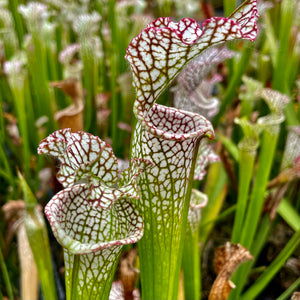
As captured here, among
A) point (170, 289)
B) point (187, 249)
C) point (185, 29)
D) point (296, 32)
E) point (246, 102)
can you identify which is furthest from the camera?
point (296, 32)

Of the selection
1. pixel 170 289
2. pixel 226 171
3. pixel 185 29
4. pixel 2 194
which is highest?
pixel 185 29

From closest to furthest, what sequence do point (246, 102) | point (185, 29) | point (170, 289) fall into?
point (185, 29)
point (170, 289)
point (246, 102)

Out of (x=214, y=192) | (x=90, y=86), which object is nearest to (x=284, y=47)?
(x=214, y=192)

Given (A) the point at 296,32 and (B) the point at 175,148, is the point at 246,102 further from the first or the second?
(B) the point at 175,148

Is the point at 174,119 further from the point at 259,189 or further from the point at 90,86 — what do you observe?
the point at 90,86

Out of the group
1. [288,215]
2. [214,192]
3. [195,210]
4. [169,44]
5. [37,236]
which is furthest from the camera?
[214,192]

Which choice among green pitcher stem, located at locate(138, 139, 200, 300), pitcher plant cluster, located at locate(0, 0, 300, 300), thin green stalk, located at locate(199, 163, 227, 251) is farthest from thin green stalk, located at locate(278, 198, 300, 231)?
green pitcher stem, located at locate(138, 139, 200, 300)

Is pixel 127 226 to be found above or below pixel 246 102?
above

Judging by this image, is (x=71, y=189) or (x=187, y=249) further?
(x=187, y=249)

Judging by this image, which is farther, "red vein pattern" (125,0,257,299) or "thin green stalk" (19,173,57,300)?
"thin green stalk" (19,173,57,300)

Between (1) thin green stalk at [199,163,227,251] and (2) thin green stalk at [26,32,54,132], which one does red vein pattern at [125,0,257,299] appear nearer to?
(1) thin green stalk at [199,163,227,251]

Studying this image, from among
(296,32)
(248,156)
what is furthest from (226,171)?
(296,32)
